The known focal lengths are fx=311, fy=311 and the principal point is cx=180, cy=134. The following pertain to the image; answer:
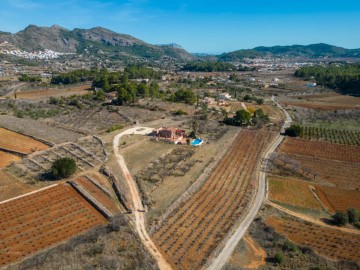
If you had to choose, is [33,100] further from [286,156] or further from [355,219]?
[355,219]

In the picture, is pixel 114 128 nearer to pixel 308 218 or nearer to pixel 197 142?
pixel 197 142

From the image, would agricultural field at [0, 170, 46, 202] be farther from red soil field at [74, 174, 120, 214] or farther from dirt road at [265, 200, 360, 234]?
dirt road at [265, 200, 360, 234]

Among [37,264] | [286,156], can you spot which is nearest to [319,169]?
[286,156]

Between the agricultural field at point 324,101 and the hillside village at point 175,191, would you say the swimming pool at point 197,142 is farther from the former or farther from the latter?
the agricultural field at point 324,101

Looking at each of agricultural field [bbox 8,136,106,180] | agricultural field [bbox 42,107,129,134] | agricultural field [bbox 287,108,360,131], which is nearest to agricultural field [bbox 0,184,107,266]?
agricultural field [bbox 8,136,106,180]

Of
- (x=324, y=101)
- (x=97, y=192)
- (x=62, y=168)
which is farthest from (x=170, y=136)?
(x=324, y=101)
